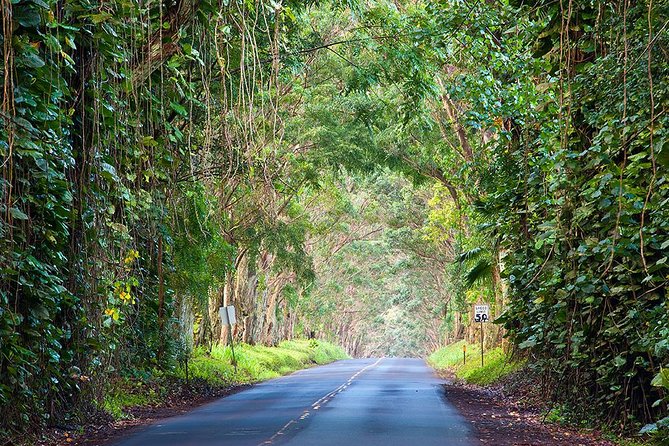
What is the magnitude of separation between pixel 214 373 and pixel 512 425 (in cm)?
1481

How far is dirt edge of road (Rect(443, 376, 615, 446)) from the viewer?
39.5ft

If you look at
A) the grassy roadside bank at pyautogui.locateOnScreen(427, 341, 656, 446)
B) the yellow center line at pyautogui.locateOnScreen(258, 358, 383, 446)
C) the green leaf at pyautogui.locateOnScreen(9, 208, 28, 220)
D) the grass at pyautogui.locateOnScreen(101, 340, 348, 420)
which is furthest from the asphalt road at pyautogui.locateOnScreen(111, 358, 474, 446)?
the green leaf at pyautogui.locateOnScreen(9, 208, 28, 220)

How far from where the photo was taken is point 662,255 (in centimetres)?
1062

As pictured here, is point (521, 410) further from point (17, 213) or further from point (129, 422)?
point (17, 213)

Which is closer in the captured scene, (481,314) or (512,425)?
(512,425)

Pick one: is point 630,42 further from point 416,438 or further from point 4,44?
point 4,44

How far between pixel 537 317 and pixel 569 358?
192 cm

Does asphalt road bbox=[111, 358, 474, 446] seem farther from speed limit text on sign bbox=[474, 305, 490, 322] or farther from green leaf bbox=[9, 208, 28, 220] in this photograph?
speed limit text on sign bbox=[474, 305, 490, 322]

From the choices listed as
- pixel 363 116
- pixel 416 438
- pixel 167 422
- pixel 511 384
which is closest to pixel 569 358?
pixel 416 438

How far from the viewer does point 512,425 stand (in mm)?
14438

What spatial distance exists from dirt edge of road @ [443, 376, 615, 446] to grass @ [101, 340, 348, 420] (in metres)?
6.21

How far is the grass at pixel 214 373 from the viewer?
55.1ft

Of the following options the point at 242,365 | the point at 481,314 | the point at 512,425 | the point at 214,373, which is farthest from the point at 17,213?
the point at 242,365

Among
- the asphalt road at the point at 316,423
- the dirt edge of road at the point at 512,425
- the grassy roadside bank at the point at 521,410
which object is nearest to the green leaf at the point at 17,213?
the asphalt road at the point at 316,423
